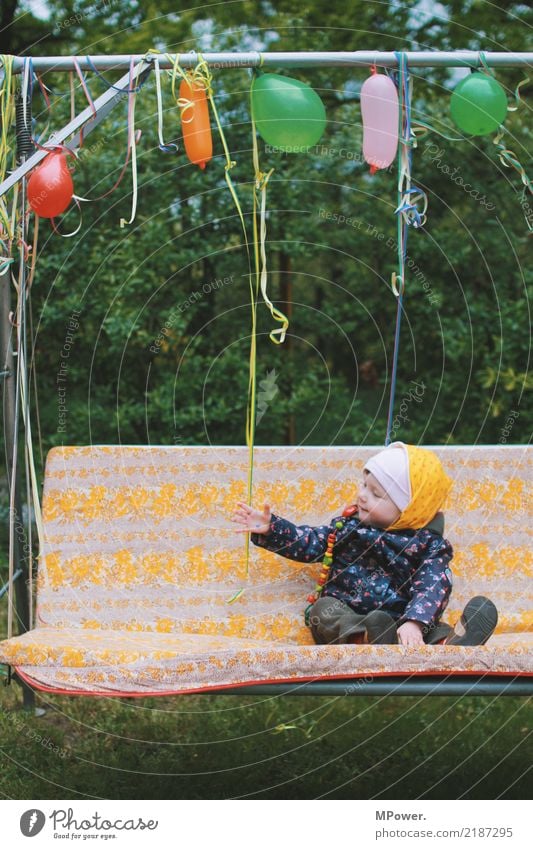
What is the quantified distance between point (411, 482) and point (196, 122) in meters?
1.24

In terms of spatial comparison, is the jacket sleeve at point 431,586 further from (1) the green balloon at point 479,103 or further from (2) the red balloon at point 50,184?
(2) the red balloon at point 50,184

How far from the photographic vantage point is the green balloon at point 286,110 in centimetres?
300

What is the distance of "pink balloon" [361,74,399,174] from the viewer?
3119 millimetres

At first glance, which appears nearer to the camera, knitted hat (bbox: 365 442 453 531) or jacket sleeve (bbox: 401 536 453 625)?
jacket sleeve (bbox: 401 536 453 625)

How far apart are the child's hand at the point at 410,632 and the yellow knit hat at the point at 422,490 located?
0.33m

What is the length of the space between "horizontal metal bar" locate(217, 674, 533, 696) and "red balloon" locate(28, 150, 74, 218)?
4.76 ft

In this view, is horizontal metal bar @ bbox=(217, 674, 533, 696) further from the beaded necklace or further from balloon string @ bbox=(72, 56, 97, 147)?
balloon string @ bbox=(72, 56, 97, 147)

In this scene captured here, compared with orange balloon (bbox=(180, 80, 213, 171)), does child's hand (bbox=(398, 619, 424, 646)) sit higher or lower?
lower

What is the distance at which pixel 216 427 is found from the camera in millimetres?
5582

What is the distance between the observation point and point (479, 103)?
3.13 m

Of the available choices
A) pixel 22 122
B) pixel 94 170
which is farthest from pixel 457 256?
pixel 22 122

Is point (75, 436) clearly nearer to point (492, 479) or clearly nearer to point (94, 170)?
point (94, 170)
